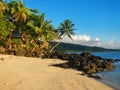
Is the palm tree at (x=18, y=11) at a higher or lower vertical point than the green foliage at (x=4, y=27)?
higher

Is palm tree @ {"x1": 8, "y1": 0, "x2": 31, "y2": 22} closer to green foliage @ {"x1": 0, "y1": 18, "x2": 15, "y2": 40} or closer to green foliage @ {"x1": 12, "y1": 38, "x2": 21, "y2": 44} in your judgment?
green foliage @ {"x1": 0, "y1": 18, "x2": 15, "y2": 40}

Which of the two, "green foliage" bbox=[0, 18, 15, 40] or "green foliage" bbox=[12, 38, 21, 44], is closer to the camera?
"green foliage" bbox=[0, 18, 15, 40]

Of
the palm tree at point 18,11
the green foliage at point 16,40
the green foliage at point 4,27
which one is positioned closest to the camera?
the green foliage at point 4,27

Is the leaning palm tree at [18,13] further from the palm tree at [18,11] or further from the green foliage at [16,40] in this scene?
the green foliage at [16,40]

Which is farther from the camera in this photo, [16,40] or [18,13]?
[16,40]

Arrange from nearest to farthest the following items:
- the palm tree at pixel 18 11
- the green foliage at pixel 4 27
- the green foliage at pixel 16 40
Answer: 1. the green foliage at pixel 4 27
2. the palm tree at pixel 18 11
3. the green foliage at pixel 16 40

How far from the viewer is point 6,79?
2292cm

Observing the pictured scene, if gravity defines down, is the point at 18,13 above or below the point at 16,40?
above

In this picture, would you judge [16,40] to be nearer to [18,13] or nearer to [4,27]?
[4,27]

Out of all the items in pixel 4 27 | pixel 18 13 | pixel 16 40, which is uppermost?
pixel 18 13

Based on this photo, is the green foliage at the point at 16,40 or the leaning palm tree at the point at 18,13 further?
the green foliage at the point at 16,40

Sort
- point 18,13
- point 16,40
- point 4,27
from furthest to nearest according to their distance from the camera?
point 16,40 → point 18,13 → point 4,27

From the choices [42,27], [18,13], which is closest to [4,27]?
[18,13]

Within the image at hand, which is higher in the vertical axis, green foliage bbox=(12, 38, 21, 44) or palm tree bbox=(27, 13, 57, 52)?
palm tree bbox=(27, 13, 57, 52)
